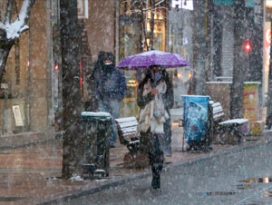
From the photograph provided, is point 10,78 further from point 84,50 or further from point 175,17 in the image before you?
point 175,17

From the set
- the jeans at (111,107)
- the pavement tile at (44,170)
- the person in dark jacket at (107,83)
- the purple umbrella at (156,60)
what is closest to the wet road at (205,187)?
the pavement tile at (44,170)

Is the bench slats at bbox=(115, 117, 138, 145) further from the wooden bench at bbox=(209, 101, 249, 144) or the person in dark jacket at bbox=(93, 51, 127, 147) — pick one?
the wooden bench at bbox=(209, 101, 249, 144)

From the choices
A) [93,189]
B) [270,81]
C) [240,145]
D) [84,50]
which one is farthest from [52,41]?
[93,189]

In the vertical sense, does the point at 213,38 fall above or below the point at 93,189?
above

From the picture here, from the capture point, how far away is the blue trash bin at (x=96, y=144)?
13117 mm

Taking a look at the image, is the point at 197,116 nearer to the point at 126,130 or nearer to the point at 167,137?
the point at 167,137

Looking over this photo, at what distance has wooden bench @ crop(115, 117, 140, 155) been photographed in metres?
14.5

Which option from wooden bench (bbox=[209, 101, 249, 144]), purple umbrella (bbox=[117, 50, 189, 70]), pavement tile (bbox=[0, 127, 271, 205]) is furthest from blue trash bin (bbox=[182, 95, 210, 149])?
purple umbrella (bbox=[117, 50, 189, 70])

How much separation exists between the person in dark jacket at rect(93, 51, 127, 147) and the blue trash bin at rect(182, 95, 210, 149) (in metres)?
1.90

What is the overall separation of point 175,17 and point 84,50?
450 inches

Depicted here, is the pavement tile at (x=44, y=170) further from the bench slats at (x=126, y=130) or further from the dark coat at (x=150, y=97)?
the dark coat at (x=150, y=97)

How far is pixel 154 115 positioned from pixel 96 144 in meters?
1.38

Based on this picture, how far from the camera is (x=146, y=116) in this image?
12.5 metres

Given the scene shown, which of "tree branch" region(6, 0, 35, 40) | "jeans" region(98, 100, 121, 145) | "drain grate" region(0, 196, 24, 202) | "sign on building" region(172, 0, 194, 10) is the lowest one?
"drain grate" region(0, 196, 24, 202)
